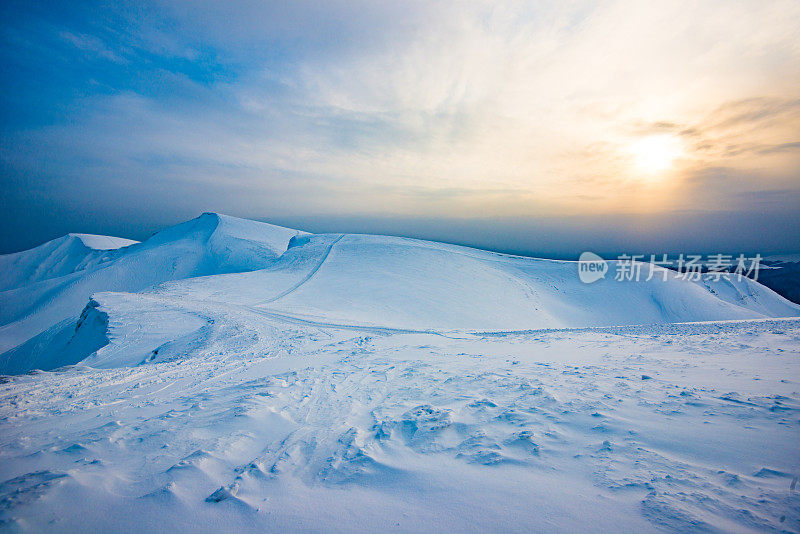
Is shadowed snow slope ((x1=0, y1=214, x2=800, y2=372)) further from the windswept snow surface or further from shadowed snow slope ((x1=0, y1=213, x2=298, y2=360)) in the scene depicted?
the windswept snow surface

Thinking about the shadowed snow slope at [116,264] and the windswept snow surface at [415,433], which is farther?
the shadowed snow slope at [116,264]

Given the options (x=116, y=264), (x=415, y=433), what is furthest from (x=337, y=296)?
(x=116, y=264)

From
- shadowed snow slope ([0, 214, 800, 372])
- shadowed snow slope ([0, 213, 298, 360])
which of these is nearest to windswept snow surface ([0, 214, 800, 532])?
shadowed snow slope ([0, 214, 800, 372])

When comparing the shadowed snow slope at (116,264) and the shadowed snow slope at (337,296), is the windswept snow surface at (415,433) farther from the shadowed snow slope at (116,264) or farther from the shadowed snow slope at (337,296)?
the shadowed snow slope at (116,264)

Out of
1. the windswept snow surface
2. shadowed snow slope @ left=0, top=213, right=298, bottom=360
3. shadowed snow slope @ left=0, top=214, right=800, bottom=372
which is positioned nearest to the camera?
the windswept snow surface

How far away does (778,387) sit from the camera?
16.1 feet

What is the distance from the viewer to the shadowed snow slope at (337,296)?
1658 cm

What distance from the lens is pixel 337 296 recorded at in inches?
909

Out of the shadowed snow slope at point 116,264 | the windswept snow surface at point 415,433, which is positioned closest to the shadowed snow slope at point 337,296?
the shadowed snow slope at point 116,264

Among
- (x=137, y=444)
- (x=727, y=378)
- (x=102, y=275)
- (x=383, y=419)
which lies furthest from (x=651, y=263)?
(x=102, y=275)

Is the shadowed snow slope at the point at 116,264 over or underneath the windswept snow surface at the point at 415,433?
underneath

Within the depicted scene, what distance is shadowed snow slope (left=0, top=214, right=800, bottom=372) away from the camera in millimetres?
16578

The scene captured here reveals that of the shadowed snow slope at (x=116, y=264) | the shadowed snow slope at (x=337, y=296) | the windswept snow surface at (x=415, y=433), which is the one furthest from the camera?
the shadowed snow slope at (x=116, y=264)

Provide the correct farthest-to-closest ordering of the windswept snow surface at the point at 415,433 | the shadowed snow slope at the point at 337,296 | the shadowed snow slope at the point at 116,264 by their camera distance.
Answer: the shadowed snow slope at the point at 116,264, the shadowed snow slope at the point at 337,296, the windswept snow surface at the point at 415,433
